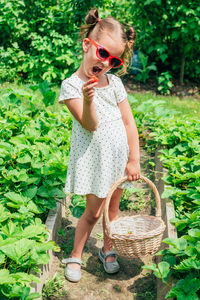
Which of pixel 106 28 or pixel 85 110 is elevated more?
pixel 106 28

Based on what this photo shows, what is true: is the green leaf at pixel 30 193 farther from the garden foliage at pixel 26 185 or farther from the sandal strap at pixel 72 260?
the sandal strap at pixel 72 260

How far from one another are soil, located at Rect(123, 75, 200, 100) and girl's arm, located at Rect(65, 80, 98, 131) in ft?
15.2

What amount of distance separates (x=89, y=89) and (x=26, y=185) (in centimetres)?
118

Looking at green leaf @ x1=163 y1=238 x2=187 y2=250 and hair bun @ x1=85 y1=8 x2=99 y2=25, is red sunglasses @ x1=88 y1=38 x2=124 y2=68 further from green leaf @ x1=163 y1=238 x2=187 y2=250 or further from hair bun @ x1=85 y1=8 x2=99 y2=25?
green leaf @ x1=163 y1=238 x2=187 y2=250

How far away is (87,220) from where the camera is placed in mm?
2322

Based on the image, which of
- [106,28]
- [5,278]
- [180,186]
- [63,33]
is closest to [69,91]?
[106,28]

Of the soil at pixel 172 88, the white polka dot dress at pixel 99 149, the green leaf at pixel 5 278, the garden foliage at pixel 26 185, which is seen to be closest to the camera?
the green leaf at pixel 5 278

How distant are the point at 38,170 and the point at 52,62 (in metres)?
3.96

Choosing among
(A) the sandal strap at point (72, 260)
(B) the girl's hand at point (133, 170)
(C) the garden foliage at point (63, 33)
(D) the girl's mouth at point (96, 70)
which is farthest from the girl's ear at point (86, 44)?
(C) the garden foliage at point (63, 33)

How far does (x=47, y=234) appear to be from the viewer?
227cm

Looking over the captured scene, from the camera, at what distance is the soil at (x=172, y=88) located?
21.8 feet

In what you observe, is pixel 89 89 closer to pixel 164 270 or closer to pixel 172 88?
pixel 164 270

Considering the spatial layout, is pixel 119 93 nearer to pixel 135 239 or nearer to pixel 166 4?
pixel 135 239

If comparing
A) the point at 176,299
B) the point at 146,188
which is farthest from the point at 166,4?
the point at 176,299
